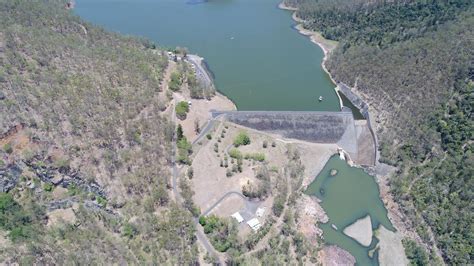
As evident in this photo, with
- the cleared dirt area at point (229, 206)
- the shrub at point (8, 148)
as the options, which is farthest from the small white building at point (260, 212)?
the shrub at point (8, 148)

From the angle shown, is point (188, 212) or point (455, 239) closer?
point (455, 239)

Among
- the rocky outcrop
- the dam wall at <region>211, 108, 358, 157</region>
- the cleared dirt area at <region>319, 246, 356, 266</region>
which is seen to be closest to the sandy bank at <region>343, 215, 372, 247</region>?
the cleared dirt area at <region>319, 246, 356, 266</region>

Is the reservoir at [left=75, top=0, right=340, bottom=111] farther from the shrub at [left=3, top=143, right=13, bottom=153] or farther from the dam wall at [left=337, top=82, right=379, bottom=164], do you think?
the shrub at [left=3, top=143, right=13, bottom=153]

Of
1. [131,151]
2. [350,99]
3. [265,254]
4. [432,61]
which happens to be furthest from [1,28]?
[432,61]

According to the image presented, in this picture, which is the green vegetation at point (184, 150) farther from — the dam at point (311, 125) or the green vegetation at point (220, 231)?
the green vegetation at point (220, 231)

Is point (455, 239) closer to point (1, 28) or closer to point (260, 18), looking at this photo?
point (1, 28)

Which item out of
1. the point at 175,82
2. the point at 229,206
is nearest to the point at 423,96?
the point at 229,206

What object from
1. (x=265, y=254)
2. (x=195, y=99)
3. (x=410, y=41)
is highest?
(x=410, y=41)
